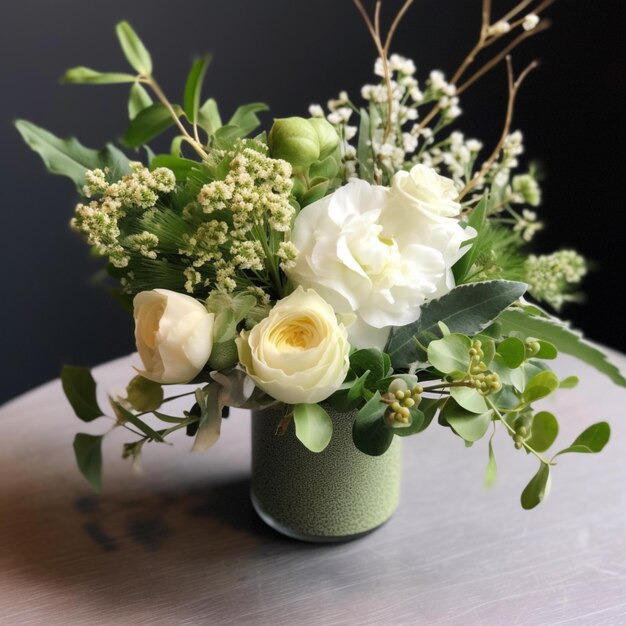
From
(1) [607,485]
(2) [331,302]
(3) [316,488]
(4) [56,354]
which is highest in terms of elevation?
(2) [331,302]

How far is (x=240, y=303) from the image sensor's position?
1.93 ft

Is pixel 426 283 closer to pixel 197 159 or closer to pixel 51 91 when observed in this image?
pixel 197 159

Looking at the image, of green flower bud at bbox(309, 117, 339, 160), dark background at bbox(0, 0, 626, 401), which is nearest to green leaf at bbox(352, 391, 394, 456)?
green flower bud at bbox(309, 117, 339, 160)

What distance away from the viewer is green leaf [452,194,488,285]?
0.64 m

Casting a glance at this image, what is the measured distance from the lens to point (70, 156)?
71cm

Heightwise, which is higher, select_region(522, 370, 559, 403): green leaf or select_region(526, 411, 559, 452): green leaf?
select_region(522, 370, 559, 403): green leaf

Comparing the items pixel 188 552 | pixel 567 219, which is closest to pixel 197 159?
pixel 188 552

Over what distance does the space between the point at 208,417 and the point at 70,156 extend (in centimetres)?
28

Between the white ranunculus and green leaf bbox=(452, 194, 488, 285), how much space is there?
4 cm

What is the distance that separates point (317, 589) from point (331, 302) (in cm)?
26

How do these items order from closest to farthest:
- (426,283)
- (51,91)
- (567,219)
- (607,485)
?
(426,283) < (607,485) < (51,91) < (567,219)

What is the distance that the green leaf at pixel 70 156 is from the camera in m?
0.69

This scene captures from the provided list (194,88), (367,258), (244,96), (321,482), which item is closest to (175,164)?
(194,88)

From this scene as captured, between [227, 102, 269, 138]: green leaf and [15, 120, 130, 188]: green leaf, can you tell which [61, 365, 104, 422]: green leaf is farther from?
[227, 102, 269, 138]: green leaf
